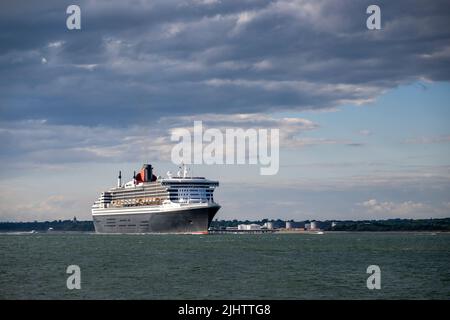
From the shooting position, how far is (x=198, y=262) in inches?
3118

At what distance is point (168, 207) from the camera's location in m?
170

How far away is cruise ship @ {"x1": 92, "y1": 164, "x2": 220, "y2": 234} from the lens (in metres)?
166

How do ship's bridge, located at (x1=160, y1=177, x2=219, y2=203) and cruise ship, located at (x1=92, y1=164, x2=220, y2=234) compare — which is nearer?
cruise ship, located at (x1=92, y1=164, x2=220, y2=234)

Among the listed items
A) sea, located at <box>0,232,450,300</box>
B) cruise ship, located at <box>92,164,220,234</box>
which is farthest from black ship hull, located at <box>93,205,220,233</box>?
sea, located at <box>0,232,450,300</box>

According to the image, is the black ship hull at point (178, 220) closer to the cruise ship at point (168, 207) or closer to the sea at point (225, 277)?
the cruise ship at point (168, 207)

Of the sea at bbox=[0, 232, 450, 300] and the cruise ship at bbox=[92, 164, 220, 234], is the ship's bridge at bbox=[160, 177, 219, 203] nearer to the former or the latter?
the cruise ship at bbox=[92, 164, 220, 234]

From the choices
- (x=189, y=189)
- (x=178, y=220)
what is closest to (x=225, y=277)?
(x=178, y=220)

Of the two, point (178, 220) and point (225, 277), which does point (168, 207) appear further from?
point (225, 277)

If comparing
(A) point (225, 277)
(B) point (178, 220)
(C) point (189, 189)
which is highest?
(C) point (189, 189)

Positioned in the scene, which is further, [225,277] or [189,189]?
[189,189]

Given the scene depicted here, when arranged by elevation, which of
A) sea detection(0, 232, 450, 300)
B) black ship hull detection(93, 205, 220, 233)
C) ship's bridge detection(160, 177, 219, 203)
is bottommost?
sea detection(0, 232, 450, 300)

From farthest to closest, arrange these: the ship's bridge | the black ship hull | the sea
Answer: the ship's bridge < the black ship hull < the sea

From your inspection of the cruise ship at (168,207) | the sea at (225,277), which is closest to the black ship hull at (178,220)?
the cruise ship at (168,207)

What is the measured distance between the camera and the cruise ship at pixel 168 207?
16612 cm
